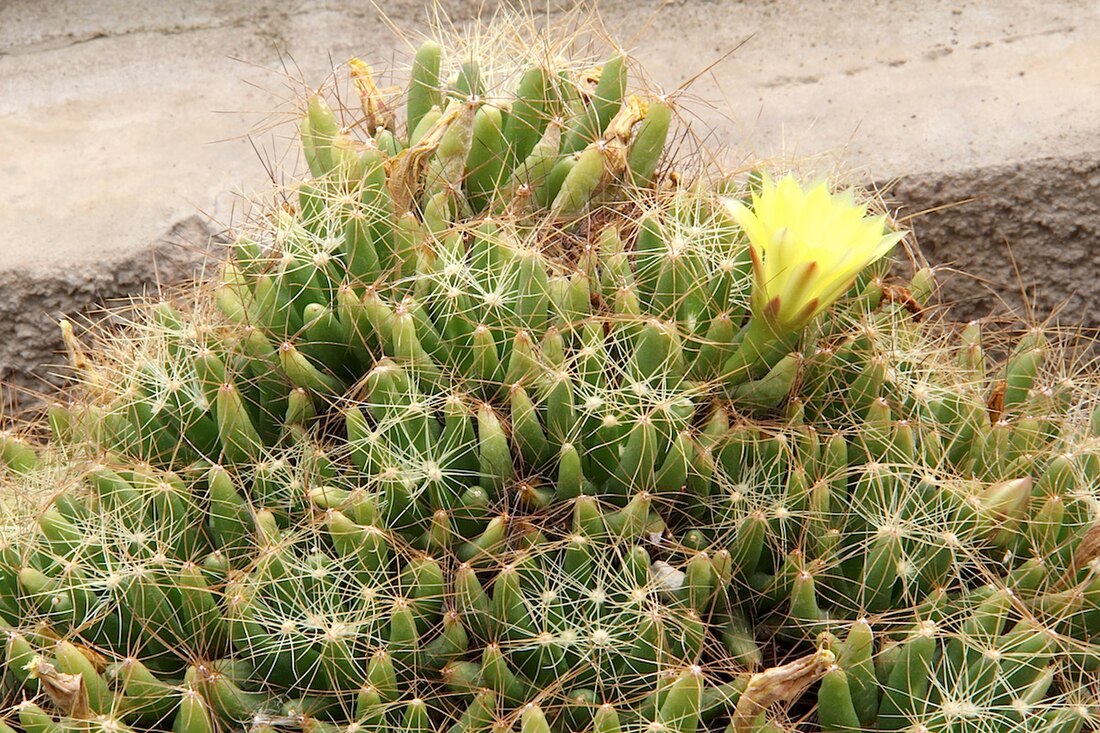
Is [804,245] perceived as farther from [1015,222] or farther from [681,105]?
[1015,222]

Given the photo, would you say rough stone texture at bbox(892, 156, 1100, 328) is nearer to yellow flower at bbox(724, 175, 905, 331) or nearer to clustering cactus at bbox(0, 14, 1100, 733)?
clustering cactus at bbox(0, 14, 1100, 733)

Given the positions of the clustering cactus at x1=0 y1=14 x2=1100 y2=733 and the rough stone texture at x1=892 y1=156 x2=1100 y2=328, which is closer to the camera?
the clustering cactus at x1=0 y1=14 x2=1100 y2=733

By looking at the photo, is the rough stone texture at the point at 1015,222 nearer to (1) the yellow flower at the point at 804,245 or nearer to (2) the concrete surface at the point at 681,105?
(2) the concrete surface at the point at 681,105

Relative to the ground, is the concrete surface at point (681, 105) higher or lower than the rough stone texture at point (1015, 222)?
higher

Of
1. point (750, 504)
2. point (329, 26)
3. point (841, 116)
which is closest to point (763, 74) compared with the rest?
point (841, 116)

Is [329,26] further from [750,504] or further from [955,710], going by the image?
[955,710]

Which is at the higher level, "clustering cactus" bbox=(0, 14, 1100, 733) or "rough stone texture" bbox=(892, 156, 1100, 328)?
"clustering cactus" bbox=(0, 14, 1100, 733)

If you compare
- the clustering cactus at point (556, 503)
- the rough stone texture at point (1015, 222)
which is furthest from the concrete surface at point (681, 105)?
the clustering cactus at point (556, 503)

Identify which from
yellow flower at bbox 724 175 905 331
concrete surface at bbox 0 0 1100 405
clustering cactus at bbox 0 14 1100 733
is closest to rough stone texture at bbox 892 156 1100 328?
concrete surface at bbox 0 0 1100 405
